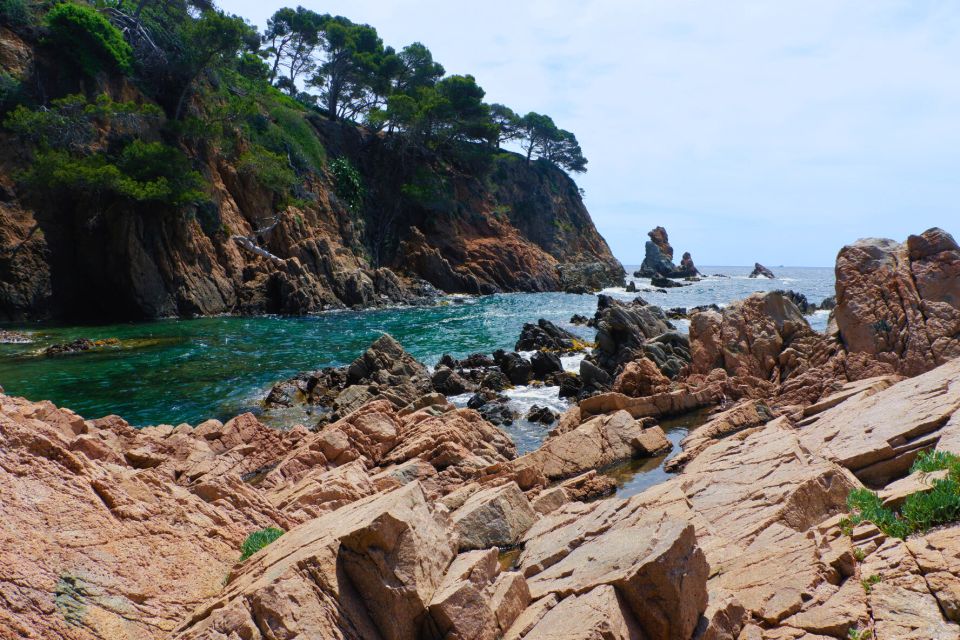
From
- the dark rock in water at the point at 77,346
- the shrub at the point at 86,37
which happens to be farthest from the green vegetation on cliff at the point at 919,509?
the shrub at the point at 86,37

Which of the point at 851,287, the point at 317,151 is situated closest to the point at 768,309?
the point at 851,287

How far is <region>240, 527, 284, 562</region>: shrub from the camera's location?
8.03 meters

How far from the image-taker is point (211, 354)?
1236 inches

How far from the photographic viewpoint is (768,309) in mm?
21844

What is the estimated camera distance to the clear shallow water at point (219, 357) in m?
22.3

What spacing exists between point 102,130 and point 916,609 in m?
51.2

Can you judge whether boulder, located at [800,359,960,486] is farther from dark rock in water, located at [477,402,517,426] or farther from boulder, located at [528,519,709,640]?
dark rock in water, located at [477,402,517,426]

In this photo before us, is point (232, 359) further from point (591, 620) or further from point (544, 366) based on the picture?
point (591, 620)

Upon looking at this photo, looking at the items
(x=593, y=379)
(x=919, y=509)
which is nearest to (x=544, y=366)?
(x=593, y=379)

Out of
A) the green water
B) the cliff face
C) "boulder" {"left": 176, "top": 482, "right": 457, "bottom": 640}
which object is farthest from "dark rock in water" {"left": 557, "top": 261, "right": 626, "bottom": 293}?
"boulder" {"left": 176, "top": 482, "right": 457, "bottom": 640}

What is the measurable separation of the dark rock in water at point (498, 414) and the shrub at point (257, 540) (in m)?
12.0

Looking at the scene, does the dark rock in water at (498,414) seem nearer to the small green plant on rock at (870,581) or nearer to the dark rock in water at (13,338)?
the small green plant on rock at (870,581)

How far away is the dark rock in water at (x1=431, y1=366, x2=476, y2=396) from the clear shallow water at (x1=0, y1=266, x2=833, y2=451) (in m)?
2.09

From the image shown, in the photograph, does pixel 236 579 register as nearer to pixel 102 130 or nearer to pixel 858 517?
pixel 858 517
